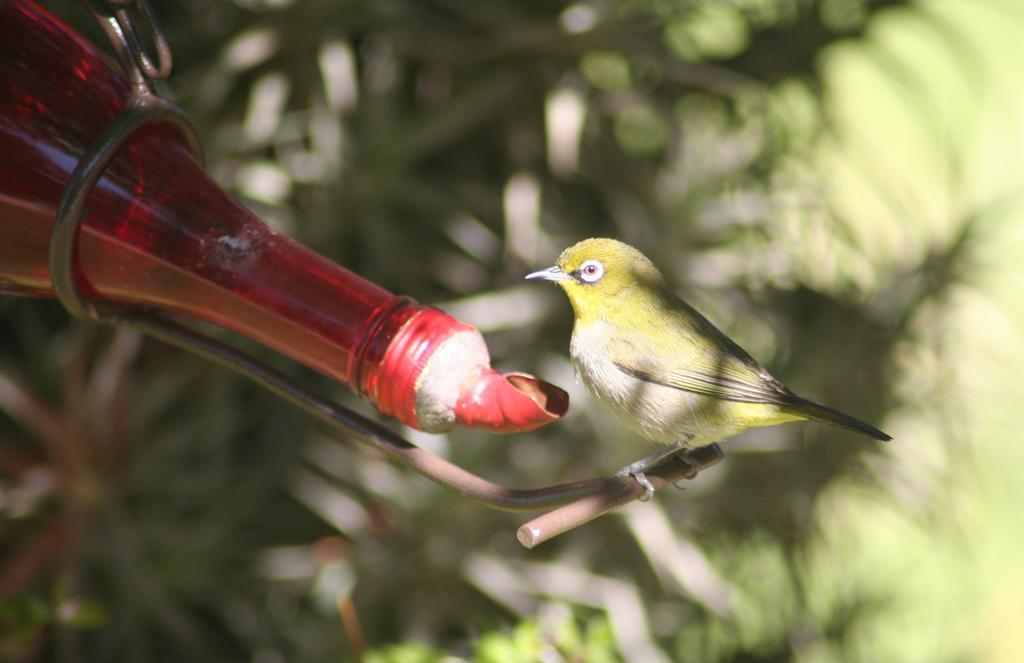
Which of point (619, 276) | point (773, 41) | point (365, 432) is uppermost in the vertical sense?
point (365, 432)

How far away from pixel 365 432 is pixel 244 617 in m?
1.45

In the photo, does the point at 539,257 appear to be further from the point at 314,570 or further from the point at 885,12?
the point at 885,12

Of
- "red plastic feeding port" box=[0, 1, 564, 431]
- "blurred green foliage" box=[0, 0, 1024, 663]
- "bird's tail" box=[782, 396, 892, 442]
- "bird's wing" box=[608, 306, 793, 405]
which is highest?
"red plastic feeding port" box=[0, 1, 564, 431]

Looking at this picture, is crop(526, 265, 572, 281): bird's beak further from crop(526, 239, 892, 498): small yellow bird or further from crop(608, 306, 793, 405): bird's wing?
crop(608, 306, 793, 405): bird's wing

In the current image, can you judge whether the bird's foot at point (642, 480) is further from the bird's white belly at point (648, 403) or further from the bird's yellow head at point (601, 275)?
the bird's yellow head at point (601, 275)

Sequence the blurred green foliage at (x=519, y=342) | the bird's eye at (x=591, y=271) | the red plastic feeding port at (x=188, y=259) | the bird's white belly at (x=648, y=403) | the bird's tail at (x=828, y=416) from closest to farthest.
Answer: the red plastic feeding port at (x=188, y=259) → the bird's tail at (x=828, y=416) → the bird's white belly at (x=648, y=403) → the bird's eye at (x=591, y=271) → the blurred green foliage at (x=519, y=342)

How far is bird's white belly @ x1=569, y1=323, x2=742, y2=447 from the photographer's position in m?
1.38

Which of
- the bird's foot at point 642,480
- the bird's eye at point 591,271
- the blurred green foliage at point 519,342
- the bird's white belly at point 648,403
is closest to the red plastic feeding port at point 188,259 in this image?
the bird's foot at point 642,480

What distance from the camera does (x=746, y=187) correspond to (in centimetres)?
257

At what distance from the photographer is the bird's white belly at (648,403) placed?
54.5 inches

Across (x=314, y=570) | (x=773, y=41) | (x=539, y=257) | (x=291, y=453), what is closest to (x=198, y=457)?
(x=291, y=453)

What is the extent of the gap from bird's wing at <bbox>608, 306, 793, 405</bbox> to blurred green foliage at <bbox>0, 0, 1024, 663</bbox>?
738mm

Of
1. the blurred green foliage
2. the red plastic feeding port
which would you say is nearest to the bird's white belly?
the red plastic feeding port

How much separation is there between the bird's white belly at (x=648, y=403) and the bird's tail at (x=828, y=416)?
0.10 m
